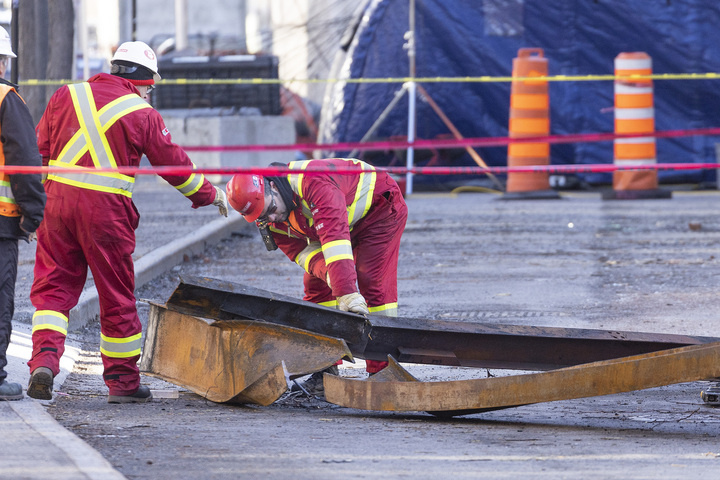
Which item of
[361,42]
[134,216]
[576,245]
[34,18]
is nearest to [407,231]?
[576,245]

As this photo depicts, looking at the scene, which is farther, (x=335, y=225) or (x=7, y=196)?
(x=335, y=225)

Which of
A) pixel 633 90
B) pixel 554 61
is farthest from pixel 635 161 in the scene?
pixel 554 61

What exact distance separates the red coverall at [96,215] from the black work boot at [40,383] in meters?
0.05

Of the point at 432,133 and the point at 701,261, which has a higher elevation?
the point at 432,133

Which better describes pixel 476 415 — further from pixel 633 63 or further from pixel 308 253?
pixel 633 63

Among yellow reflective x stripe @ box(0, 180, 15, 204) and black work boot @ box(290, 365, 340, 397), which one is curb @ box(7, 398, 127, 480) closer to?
yellow reflective x stripe @ box(0, 180, 15, 204)

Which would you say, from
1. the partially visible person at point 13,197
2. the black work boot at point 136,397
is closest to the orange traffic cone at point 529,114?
the black work boot at point 136,397

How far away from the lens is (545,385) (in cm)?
464

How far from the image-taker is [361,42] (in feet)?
54.7

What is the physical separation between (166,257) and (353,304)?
435cm

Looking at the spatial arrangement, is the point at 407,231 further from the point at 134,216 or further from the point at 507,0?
the point at 134,216

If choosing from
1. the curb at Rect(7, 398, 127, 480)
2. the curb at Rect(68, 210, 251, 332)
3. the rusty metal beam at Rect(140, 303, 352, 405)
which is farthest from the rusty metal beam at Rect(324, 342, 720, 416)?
the curb at Rect(68, 210, 251, 332)

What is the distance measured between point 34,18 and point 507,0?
8.17 m

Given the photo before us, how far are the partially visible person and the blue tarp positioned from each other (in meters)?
11.2
